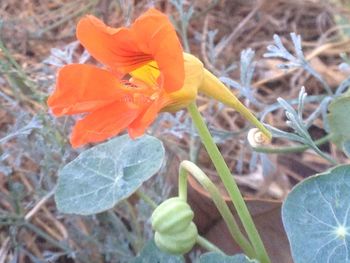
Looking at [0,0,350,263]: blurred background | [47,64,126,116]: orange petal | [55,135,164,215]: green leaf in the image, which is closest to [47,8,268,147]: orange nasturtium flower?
[47,64,126,116]: orange petal

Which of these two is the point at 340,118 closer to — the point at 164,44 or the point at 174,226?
Result: the point at 174,226

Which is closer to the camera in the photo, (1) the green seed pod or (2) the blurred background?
(1) the green seed pod

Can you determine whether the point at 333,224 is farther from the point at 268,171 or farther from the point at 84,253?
the point at 84,253

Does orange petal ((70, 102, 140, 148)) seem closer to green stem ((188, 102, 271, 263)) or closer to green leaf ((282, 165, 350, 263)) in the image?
green stem ((188, 102, 271, 263))

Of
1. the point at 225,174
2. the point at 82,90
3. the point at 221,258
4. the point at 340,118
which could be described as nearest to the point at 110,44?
the point at 82,90

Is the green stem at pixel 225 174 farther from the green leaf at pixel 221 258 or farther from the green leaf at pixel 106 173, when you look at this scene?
the green leaf at pixel 106 173

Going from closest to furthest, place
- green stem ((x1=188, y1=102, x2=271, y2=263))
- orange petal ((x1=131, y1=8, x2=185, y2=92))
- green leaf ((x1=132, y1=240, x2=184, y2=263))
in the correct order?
orange petal ((x1=131, y1=8, x2=185, y2=92))
green stem ((x1=188, y1=102, x2=271, y2=263))
green leaf ((x1=132, y1=240, x2=184, y2=263))
